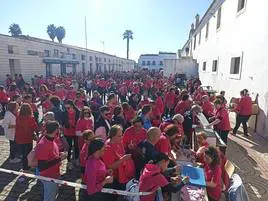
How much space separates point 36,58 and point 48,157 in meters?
28.1

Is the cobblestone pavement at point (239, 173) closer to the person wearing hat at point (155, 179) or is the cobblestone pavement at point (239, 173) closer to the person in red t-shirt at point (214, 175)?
the person in red t-shirt at point (214, 175)

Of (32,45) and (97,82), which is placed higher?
(32,45)

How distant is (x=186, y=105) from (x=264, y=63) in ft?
13.7

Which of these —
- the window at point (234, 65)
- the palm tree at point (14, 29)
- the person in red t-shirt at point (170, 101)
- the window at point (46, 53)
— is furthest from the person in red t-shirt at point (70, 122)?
the palm tree at point (14, 29)

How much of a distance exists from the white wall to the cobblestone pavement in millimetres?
21563

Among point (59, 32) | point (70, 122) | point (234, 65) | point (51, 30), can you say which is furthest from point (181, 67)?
point (51, 30)

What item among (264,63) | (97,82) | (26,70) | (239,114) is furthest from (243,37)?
(26,70)

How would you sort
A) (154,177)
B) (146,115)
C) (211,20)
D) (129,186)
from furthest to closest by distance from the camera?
(211,20)
(146,115)
(129,186)
(154,177)

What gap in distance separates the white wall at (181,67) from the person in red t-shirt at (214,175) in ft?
87.1

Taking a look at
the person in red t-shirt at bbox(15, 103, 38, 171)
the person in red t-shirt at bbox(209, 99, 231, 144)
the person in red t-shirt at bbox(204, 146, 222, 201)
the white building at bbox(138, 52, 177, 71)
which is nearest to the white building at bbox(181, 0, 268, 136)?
the person in red t-shirt at bbox(209, 99, 231, 144)

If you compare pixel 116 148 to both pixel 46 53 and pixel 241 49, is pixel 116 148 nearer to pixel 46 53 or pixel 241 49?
pixel 241 49

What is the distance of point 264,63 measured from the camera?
10.4 m

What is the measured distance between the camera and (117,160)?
4.30m

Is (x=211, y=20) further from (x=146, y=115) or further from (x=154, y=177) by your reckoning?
(x=154, y=177)
